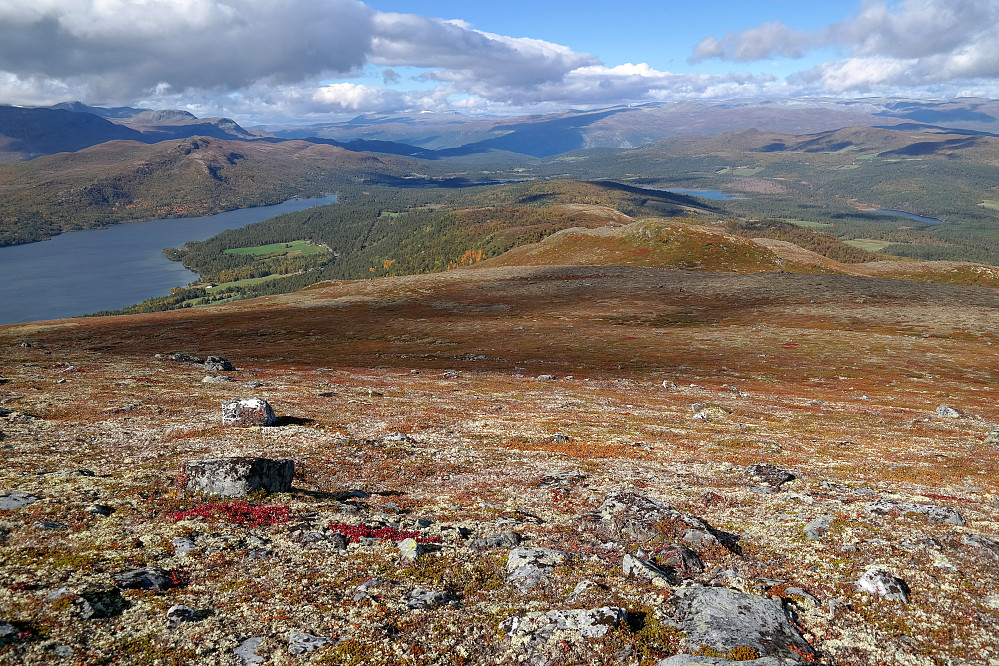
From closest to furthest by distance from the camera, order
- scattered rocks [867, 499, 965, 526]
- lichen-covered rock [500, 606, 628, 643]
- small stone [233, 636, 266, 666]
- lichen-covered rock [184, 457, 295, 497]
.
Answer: small stone [233, 636, 266, 666]
lichen-covered rock [500, 606, 628, 643]
scattered rocks [867, 499, 965, 526]
lichen-covered rock [184, 457, 295, 497]

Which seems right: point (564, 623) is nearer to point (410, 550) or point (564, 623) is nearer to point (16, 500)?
point (410, 550)

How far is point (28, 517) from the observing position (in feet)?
48.1

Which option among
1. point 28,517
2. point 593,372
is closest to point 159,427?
point 28,517

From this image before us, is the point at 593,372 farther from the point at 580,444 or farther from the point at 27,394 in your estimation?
the point at 27,394

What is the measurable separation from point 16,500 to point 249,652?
39.8ft

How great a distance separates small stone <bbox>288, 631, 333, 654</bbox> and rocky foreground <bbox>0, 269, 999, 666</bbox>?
64 mm

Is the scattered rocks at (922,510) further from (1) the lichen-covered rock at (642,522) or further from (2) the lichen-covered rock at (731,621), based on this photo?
(2) the lichen-covered rock at (731,621)

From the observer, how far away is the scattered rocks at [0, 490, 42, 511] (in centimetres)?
1522

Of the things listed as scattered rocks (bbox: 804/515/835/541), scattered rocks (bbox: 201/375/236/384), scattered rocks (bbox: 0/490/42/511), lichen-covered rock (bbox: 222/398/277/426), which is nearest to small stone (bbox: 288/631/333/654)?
scattered rocks (bbox: 0/490/42/511)

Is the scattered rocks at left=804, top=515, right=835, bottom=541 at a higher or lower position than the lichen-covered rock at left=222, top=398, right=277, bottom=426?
lower

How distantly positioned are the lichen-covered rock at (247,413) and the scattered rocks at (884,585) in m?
27.2

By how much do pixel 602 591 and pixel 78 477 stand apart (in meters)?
19.2

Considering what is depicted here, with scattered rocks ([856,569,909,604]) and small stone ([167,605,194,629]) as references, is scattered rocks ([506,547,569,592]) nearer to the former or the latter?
small stone ([167,605,194,629])

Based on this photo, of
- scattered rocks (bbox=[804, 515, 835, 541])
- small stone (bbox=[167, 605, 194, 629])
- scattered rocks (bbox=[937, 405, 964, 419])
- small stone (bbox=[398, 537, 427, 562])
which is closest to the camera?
small stone (bbox=[167, 605, 194, 629])
